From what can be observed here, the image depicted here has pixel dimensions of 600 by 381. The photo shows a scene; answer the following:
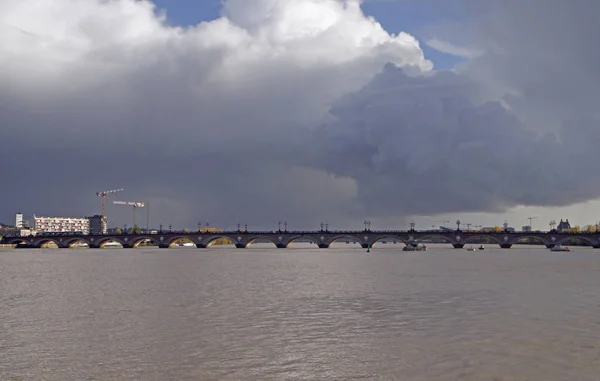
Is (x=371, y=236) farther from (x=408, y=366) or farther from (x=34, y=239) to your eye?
(x=408, y=366)

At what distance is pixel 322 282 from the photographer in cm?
4866

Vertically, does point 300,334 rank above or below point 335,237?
below

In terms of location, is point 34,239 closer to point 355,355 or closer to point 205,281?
point 205,281

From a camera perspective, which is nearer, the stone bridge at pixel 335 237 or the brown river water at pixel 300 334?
the brown river water at pixel 300 334

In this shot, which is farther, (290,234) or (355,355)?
(290,234)

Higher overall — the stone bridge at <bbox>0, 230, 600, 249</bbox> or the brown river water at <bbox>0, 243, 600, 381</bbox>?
the stone bridge at <bbox>0, 230, 600, 249</bbox>

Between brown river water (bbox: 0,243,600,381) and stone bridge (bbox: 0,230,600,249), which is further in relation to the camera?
stone bridge (bbox: 0,230,600,249)

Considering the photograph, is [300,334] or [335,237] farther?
[335,237]

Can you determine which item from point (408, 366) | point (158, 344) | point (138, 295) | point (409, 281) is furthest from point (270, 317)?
point (409, 281)

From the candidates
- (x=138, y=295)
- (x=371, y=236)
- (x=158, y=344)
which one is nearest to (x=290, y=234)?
(x=371, y=236)

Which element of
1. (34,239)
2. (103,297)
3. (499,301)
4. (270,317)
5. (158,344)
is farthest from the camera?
(34,239)

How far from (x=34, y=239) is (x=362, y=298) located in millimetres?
186760

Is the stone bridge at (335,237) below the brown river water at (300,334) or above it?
above

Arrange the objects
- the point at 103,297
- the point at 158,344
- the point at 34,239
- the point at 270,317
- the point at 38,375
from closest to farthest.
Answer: the point at 38,375 < the point at 158,344 < the point at 270,317 < the point at 103,297 < the point at 34,239
